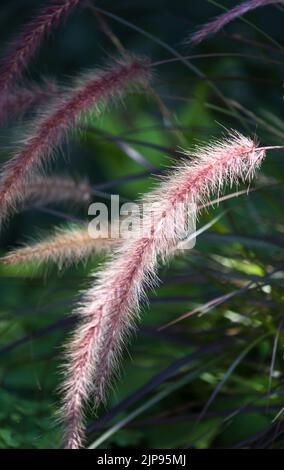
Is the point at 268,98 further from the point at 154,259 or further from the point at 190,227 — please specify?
the point at 154,259

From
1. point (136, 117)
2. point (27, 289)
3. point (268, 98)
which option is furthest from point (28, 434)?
point (268, 98)

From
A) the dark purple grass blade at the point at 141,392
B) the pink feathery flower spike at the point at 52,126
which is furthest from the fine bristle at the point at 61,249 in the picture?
the dark purple grass blade at the point at 141,392

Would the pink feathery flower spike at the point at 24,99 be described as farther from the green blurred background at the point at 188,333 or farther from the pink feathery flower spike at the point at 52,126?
the pink feathery flower spike at the point at 52,126

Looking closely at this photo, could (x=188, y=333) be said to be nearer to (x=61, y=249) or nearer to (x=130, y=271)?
(x=61, y=249)

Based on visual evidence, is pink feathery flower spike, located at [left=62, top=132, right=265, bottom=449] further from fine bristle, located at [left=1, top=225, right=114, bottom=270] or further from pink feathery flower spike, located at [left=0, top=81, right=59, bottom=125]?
pink feathery flower spike, located at [left=0, top=81, right=59, bottom=125]

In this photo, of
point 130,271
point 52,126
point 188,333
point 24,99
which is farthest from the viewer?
point 188,333

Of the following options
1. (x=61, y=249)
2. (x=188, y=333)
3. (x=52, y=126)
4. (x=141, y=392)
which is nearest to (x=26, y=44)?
(x=52, y=126)
